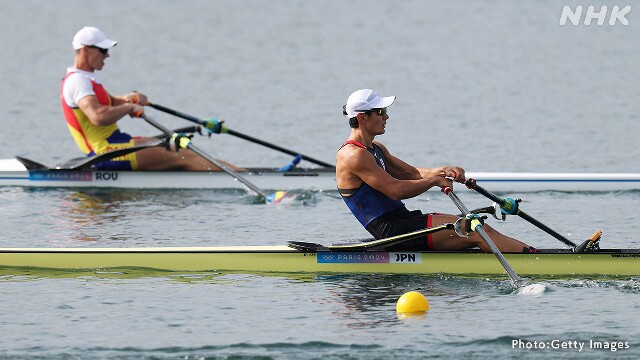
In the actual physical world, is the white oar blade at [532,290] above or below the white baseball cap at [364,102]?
below

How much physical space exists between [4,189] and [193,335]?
827cm

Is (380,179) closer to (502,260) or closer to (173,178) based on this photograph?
(502,260)

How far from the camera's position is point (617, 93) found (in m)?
28.0

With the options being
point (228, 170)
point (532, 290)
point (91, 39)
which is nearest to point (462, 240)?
point (532, 290)

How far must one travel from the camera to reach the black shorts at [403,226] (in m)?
13.3

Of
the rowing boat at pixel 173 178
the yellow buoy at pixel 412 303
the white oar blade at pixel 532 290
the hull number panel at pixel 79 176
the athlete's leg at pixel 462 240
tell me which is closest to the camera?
the yellow buoy at pixel 412 303

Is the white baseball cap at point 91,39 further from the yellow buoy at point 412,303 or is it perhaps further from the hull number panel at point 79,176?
the yellow buoy at point 412,303

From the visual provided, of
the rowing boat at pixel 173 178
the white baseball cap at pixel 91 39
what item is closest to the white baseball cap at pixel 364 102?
the rowing boat at pixel 173 178

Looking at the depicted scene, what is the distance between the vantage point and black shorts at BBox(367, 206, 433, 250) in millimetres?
13305

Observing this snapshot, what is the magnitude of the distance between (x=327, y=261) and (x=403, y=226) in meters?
0.79

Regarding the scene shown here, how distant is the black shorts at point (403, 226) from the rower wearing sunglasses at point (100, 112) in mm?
6023

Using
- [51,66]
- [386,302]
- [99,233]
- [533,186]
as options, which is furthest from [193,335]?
[51,66]

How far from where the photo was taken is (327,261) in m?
13.4

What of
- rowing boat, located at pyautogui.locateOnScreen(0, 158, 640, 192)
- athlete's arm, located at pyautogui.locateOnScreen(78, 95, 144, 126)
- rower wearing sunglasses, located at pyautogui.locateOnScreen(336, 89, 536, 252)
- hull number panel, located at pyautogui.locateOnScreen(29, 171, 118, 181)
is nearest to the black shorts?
rower wearing sunglasses, located at pyautogui.locateOnScreen(336, 89, 536, 252)
